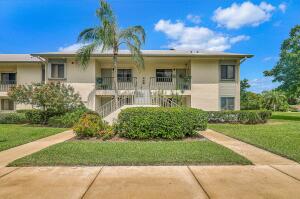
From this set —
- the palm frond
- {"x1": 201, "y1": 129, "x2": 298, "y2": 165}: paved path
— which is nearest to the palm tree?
the palm frond

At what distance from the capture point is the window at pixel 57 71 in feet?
60.8

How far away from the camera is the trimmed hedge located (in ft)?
52.4

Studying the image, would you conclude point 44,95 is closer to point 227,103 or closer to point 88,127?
point 88,127

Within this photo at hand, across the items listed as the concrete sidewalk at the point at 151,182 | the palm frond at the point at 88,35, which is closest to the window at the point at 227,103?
the palm frond at the point at 88,35

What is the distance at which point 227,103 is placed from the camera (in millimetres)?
18734

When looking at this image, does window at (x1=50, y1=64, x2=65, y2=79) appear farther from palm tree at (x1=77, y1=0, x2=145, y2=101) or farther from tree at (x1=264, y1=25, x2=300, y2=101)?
tree at (x1=264, y1=25, x2=300, y2=101)

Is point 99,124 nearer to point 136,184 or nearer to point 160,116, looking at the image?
point 160,116

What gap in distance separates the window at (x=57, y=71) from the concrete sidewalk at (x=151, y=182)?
14.5 meters

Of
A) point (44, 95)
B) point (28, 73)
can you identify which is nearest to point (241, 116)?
point (44, 95)

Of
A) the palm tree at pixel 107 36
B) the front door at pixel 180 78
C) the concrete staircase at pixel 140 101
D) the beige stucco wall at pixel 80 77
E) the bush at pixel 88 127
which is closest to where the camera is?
the bush at pixel 88 127

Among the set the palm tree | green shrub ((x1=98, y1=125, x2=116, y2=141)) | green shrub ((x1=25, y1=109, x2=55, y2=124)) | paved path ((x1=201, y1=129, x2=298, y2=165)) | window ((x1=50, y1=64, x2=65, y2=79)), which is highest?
the palm tree

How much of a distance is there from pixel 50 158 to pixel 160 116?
4644mm

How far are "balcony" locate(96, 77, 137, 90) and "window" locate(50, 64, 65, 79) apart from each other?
3206mm

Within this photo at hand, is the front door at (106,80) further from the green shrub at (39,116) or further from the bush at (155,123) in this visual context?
the bush at (155,123)
